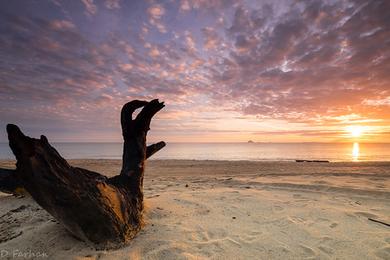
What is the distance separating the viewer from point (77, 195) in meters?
3.15

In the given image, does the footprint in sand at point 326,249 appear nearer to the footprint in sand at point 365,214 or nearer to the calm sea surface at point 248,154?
the footprint in sand at point 365,214

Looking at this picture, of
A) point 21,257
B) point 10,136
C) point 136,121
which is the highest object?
point 136,121

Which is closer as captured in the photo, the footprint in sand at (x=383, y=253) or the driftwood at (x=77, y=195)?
the driftwood at (x=77, y=195)

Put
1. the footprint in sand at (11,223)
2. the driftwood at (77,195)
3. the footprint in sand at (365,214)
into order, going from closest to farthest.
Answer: the driftwood at (77,195), the footprint in sand at (11,223), the footprint in sand at (365,214)

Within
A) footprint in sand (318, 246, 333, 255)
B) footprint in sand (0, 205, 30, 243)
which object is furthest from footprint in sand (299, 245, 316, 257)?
footprint in sand (0, 205, 30, 243)

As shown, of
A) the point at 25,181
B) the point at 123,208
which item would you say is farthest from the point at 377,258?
the point at 25,181

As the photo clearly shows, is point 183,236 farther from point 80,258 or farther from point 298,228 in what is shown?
point 298,228

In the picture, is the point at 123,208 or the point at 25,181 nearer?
the point at 25,181

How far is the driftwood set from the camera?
2838mm

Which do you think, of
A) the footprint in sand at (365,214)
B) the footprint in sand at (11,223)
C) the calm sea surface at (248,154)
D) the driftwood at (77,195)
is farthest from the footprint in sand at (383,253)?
the calm sea surface at (248,154)

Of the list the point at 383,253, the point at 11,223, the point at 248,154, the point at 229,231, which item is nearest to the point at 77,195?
the point at 229,231

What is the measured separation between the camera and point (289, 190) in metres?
8.56

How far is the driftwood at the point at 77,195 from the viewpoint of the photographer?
284 cm

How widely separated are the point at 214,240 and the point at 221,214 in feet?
4.63
